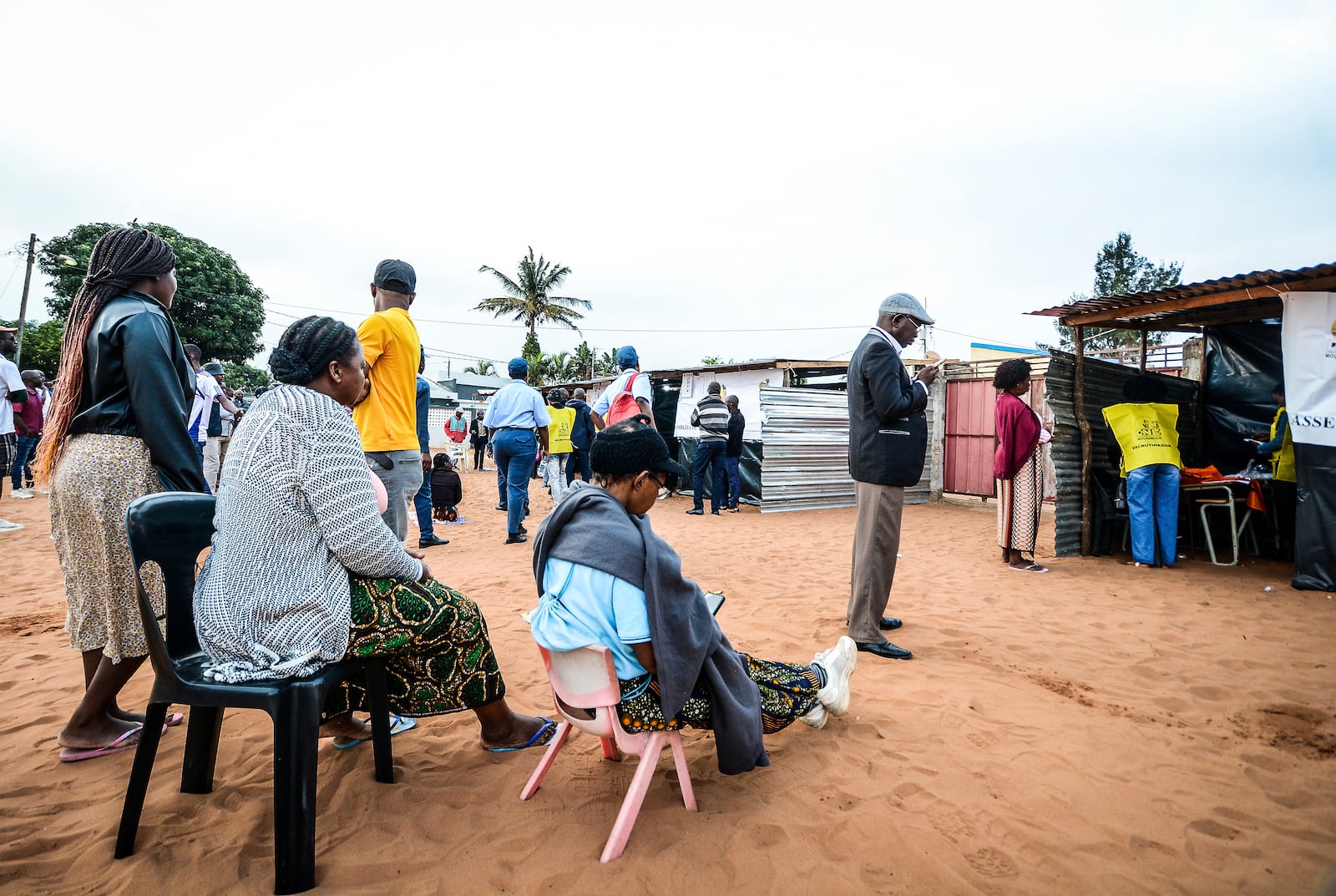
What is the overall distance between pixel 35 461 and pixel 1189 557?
893 cm

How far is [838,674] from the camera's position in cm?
280

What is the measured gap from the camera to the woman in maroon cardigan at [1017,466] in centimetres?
620

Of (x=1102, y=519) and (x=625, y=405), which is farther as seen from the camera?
(x=1102, y=519)

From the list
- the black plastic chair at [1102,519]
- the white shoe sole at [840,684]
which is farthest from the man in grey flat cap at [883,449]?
the black plastic chair at [1102,519]

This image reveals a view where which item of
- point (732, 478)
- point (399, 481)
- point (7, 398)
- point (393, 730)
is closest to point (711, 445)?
point (732, 478)

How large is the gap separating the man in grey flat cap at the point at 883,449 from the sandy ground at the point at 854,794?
324 millimetres

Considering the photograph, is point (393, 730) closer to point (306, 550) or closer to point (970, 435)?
point (306, 550)

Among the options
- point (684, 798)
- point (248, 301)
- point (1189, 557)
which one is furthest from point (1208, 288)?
point (248, 301)

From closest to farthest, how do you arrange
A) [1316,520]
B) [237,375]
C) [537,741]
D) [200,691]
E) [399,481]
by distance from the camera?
[200,691], [537,741], [399,481], [1316,520], [237,375]

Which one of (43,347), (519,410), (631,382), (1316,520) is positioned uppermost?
(43,347)

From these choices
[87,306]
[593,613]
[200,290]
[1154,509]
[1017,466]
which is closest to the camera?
[593,613]

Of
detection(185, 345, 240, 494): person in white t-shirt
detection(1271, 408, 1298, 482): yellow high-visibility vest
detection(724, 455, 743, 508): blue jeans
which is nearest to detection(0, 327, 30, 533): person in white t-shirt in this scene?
detection(185, 345, 240, 494): person in white t-shirt

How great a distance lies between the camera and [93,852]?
79.1 inches

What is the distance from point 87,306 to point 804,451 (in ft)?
32.6
